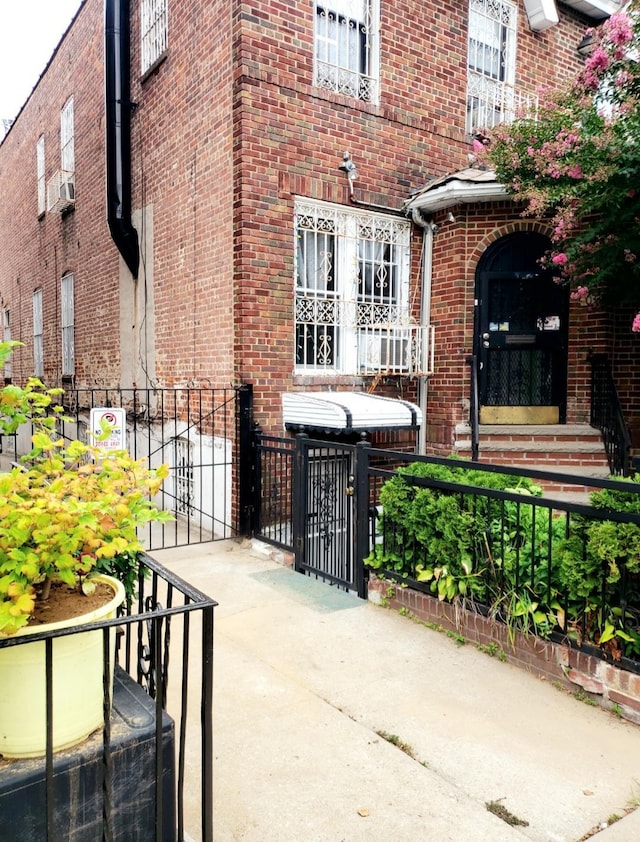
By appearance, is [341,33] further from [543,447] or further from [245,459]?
[543,447]

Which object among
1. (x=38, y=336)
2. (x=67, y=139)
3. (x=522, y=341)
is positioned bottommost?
(x=522, y=341)

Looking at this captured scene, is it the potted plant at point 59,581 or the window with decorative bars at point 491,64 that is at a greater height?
the window with decorative bars at point 491,64

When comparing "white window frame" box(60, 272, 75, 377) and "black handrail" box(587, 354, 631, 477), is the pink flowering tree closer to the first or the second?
"black handrail" box(587, 354, 631, 477)

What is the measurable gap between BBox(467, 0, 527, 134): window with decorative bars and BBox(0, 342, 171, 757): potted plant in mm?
8138

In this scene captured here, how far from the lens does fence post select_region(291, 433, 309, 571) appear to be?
5.46 m

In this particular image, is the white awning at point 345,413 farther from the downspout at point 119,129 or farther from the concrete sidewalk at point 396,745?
the downspout at point 119,129

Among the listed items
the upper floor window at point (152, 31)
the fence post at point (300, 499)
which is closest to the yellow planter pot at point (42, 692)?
the fence post at point (300, 499)

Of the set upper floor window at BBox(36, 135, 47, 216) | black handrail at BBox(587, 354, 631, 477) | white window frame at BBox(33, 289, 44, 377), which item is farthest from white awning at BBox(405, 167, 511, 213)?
white window frame at BBox(33, 289, 44, 377)

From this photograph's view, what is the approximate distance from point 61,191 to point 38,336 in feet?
12.3

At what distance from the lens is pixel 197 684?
3.48m

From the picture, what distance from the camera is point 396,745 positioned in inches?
112

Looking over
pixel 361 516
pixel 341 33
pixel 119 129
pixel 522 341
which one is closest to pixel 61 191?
pixel 119 129

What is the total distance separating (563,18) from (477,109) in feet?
7.61

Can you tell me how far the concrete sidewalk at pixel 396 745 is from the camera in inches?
92.7
